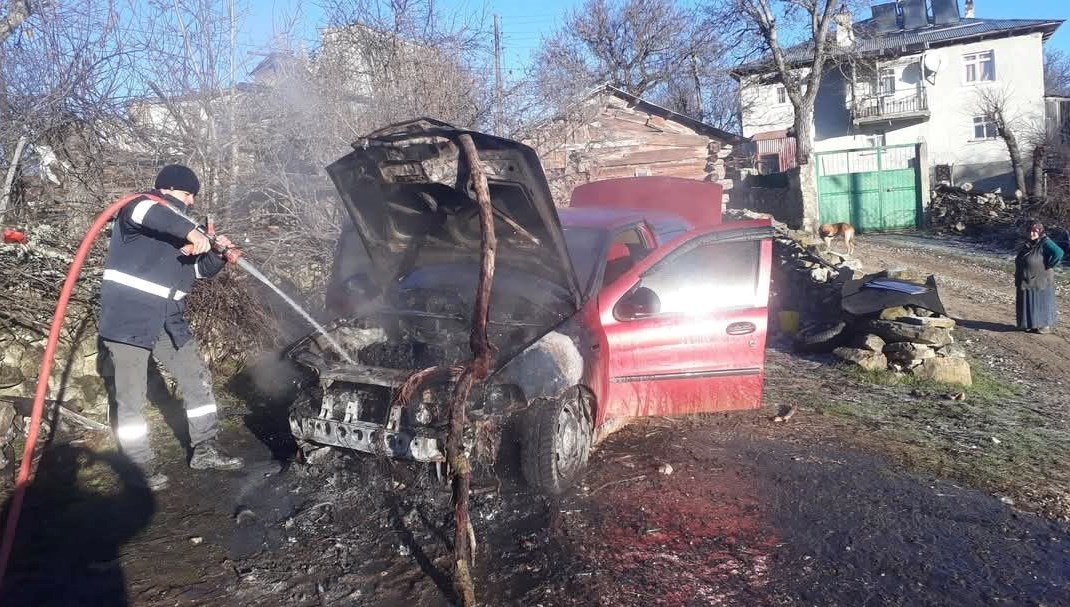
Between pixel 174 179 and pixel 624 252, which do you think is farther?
pixel 624 252

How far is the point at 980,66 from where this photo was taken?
32.0 metres

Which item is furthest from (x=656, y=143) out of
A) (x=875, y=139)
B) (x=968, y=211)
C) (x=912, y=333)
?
(x=875, y=139)

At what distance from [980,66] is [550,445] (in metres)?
35.9

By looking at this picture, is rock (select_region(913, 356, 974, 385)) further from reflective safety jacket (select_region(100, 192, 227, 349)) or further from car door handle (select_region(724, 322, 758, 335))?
reflective safety jacket (select_region(100, 192, 227, 349))

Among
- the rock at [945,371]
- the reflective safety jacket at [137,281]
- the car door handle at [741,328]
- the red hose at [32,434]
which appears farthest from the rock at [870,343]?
the red hose at [32,434]

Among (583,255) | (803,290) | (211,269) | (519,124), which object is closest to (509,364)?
(583,255)

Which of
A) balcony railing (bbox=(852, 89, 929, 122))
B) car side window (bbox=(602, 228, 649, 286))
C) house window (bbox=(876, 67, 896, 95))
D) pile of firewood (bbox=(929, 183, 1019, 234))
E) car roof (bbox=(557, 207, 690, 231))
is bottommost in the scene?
pile of firewood (bbox=(929, 183, 1019, 234))

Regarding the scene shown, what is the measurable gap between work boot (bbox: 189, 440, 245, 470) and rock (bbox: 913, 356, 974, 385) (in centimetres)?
570

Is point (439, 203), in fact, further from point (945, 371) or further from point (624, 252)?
point (945, 371)

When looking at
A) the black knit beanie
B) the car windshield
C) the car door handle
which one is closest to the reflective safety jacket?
the black knit beanie

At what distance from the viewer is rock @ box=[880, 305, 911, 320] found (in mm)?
7121

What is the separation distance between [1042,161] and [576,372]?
23.2 meters

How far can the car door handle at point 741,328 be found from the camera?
4860 millimetres

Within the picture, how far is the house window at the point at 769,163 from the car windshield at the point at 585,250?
102 ft
